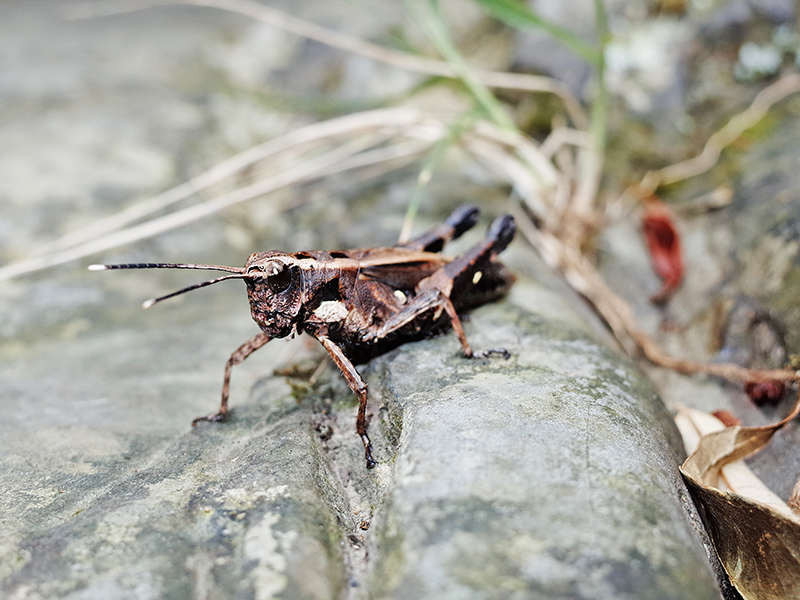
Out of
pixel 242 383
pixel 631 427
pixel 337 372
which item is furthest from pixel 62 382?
pixel 631 427

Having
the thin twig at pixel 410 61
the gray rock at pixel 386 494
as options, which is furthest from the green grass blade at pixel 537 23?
the gray rock at pixel 386 494

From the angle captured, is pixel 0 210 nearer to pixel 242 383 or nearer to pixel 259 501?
pixel 242 383

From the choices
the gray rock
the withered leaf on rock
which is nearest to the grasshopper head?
the gray rock

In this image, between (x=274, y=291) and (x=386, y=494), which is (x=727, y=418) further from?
(x=274, y=291)

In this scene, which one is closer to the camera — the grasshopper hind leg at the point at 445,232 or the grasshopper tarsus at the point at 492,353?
the grasshopper tarsus at the point at 492,353

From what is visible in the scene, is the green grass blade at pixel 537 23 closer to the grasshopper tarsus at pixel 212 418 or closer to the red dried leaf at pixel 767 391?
the red dried leaf at pixel 767 391

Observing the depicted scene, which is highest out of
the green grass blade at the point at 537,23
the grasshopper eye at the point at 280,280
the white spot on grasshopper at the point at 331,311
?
the green grass blade at the point at 537,23

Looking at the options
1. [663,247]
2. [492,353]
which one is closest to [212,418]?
[492,353]
